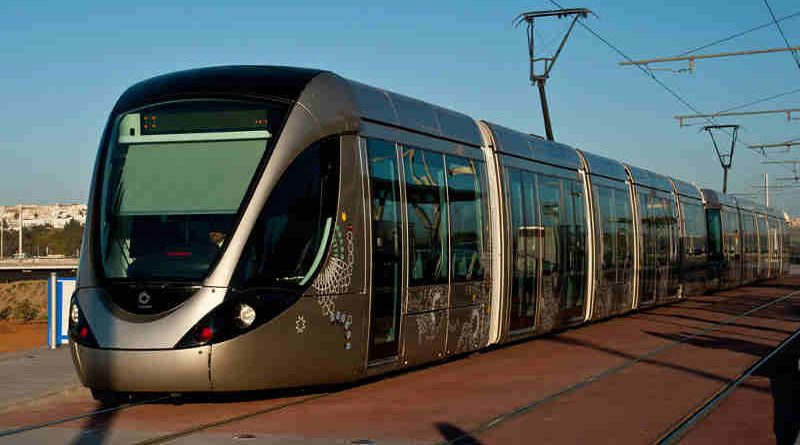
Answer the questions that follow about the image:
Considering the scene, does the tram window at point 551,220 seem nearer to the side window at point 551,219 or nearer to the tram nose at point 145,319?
the side window at point 551,219

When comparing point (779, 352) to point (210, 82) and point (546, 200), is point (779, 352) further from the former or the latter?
point (210, 82)

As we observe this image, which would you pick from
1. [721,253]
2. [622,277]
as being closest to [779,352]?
[622,277]

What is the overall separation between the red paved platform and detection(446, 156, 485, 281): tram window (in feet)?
4.45

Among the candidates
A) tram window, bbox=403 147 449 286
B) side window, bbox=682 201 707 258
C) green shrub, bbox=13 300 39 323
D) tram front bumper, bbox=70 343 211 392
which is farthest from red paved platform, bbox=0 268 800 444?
green shrub, bbox=13 300 39 323

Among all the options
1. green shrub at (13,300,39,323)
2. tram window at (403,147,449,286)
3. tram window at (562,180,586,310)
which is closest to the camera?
tram window at (403,147,449,286)

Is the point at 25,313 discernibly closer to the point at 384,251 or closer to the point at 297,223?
the point at 384,251

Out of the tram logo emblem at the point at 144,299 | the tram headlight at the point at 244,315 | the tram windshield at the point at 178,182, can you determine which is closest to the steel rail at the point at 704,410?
the tram headlight at the point at 244,315

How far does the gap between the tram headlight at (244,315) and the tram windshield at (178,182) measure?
470 mm

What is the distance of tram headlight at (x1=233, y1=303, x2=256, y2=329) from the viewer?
10.4 m

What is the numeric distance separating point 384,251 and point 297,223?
A: 57.7 inches

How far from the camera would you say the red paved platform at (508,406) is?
9508 mm

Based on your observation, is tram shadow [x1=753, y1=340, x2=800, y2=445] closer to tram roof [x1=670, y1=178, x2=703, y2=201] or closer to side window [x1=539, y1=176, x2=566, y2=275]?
side window [x1=539, y1=176, x2=566, y2=275]

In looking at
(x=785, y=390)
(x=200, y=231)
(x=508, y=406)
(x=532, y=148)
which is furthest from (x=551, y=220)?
(x=200, y=231)

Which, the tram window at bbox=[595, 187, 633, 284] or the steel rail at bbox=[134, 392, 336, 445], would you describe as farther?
the tram window at bbox=[595, 187, 633, 284]
